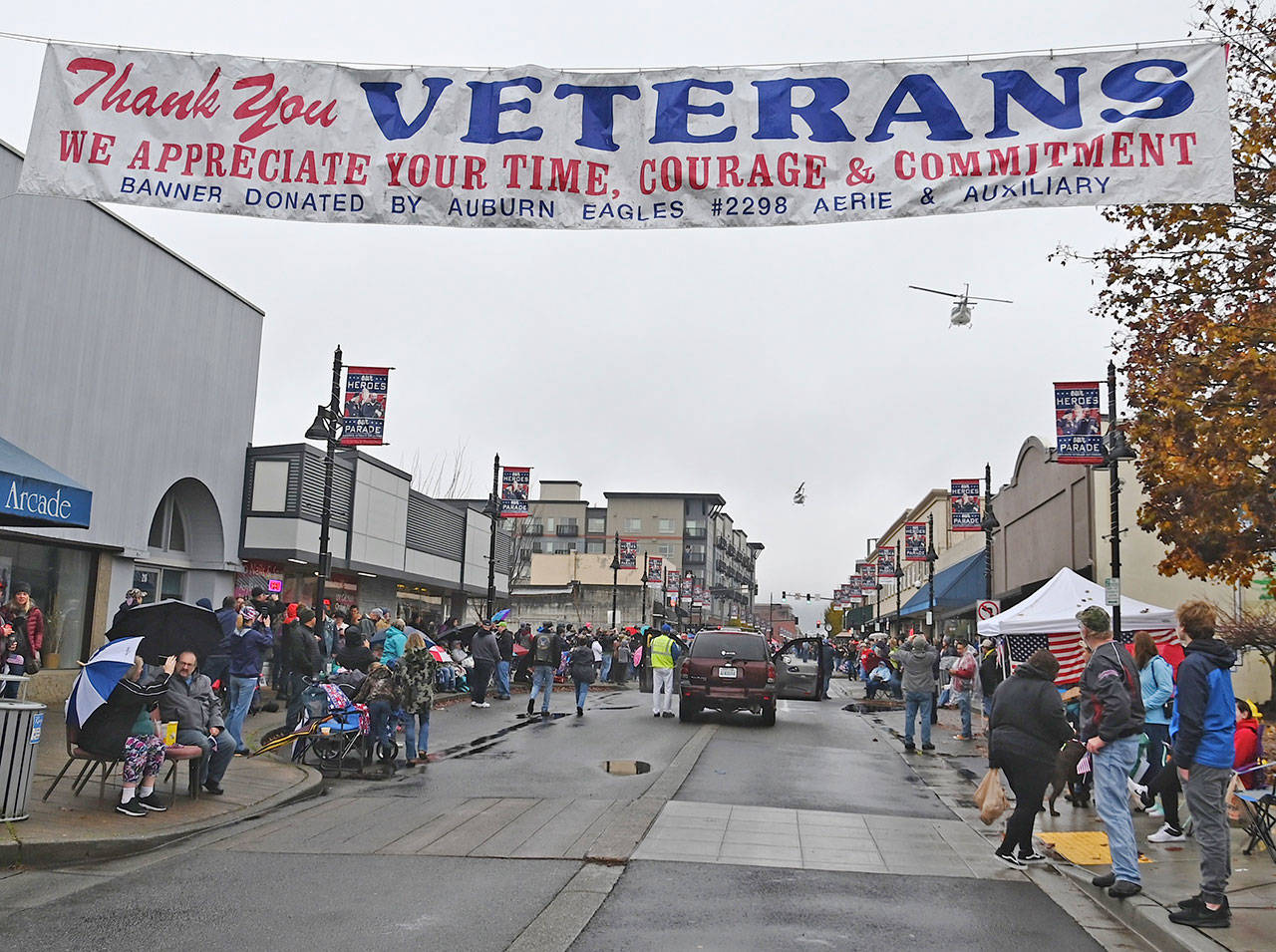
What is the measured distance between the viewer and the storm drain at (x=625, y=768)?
13.8 m

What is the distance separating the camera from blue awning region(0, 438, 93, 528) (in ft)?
40.2

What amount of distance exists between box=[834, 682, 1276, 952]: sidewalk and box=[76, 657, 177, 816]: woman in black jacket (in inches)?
289

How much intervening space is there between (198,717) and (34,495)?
12.9 ft

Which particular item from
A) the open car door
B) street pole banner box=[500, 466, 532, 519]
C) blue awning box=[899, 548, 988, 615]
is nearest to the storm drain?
the open car door

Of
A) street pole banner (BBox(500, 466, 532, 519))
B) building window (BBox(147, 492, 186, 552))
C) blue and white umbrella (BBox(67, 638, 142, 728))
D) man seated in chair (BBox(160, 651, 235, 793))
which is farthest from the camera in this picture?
street pole banner (BBox(500, 466, 532, 519))

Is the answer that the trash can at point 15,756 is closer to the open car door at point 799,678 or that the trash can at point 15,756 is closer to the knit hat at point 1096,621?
the knit hat at point 1096,621

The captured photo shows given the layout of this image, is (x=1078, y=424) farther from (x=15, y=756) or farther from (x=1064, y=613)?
(x=15, y=756)

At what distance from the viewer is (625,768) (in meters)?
14.3

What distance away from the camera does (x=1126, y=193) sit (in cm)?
704

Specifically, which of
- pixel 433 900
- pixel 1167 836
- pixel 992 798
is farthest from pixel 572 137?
pixel 1167 836

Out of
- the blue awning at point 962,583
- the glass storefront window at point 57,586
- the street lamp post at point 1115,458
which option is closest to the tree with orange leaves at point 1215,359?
the street lamp post at point 1115,458

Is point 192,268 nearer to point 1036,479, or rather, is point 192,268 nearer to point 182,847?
point 182,847

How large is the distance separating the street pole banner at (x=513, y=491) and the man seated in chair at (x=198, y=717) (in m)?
21.1

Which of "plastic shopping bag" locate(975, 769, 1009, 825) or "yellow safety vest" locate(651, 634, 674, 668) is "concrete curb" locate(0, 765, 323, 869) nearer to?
"plastic shopping bag" locate(975, 769, 1009, 825)
